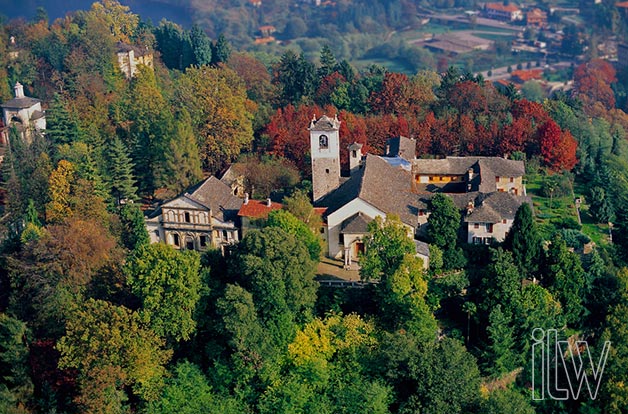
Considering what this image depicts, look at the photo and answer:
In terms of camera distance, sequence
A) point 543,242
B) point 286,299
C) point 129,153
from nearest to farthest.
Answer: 1. point 286,299
2. point 543,242
3. point 129,153

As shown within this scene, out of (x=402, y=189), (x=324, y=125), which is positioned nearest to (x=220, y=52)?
(x=324, y=125)

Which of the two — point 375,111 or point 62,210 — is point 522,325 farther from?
point 375,111

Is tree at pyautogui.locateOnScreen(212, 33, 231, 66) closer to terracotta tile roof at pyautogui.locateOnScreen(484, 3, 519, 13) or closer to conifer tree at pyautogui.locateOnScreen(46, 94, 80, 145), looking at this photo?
conifer tree at pyautogui.locateOnScreen(46, 94, 80, 145)

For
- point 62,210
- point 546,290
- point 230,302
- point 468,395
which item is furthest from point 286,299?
point 62,210

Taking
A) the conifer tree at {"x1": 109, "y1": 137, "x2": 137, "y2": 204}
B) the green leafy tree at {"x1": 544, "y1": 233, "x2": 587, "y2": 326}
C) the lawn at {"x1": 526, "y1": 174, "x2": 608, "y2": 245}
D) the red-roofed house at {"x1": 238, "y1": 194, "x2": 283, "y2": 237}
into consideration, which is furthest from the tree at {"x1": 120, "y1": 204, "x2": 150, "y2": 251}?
the lawn at {"x1": 526, "y1": 174, "x2": 608, "y2": 245}

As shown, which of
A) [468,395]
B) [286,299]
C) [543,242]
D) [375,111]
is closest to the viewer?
[468,395]

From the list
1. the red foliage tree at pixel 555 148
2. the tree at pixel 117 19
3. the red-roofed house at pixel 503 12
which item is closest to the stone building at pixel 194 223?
the red foliage tree at pixel 555 148
